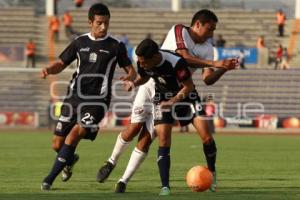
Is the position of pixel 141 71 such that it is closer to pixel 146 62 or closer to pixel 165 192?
pixel 146 62

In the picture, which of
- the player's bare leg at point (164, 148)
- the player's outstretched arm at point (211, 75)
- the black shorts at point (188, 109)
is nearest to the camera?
the player's bare leg at point (164, 148)

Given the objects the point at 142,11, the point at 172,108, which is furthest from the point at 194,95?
the point at 142,11

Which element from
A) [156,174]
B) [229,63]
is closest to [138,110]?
[229,63]

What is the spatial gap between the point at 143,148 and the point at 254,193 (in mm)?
1482

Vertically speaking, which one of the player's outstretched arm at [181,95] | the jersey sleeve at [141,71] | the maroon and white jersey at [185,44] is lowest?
the player's outstretched arm at [181,95]

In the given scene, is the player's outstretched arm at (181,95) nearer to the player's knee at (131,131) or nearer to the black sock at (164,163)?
the black sock at (164,163)

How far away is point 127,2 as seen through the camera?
43406 millimetres

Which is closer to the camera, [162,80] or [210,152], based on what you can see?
[162,80]

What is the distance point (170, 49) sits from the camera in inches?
436

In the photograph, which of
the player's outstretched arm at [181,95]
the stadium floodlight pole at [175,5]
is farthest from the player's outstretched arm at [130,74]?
the stadium floodlight pole at [175,5]

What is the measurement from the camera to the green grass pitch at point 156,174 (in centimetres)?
1009

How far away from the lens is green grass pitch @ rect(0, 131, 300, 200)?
33.1 ft

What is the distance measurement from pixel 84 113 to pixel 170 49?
51.4 inches

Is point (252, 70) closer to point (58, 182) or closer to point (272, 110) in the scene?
point (272, 110)
